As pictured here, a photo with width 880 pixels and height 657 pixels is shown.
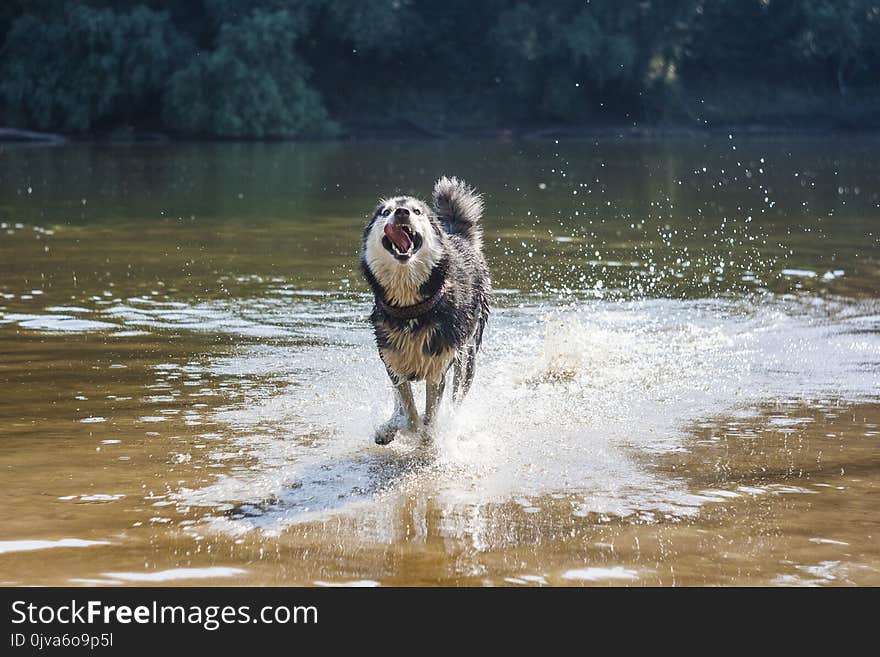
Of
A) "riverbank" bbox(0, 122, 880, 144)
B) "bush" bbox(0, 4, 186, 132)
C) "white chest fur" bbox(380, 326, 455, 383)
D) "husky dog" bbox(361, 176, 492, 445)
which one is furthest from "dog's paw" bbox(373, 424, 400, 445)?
"riverbank" bbox(0, 122, 880, 144)

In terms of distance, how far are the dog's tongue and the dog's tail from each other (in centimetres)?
131

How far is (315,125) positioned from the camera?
41438 mm

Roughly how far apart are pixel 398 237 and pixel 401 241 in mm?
27

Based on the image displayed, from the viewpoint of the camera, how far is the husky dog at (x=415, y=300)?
6.04m

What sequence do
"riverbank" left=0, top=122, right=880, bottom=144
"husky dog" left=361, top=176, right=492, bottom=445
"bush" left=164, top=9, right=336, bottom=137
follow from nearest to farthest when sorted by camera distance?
"husky dog" left=361, top=176, right=492, bottom=445
"bush" left=164, top=9, right=336, bottom=137
"riverbank" left=0, top=122, right=880, bottom=144

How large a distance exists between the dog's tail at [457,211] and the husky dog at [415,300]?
1.81 ft

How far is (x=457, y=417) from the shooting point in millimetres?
6934

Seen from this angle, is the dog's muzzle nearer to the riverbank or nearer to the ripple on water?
the ripple on water

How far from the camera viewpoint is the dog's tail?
7.44 metres

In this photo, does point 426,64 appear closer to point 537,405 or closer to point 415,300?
point 537,405

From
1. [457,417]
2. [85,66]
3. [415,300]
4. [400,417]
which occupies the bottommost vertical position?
[457,417]

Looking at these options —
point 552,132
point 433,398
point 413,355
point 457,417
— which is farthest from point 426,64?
point 413,355

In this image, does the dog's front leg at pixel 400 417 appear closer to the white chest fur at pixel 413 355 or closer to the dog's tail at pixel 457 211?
the white chest fur at pixel 413 355
